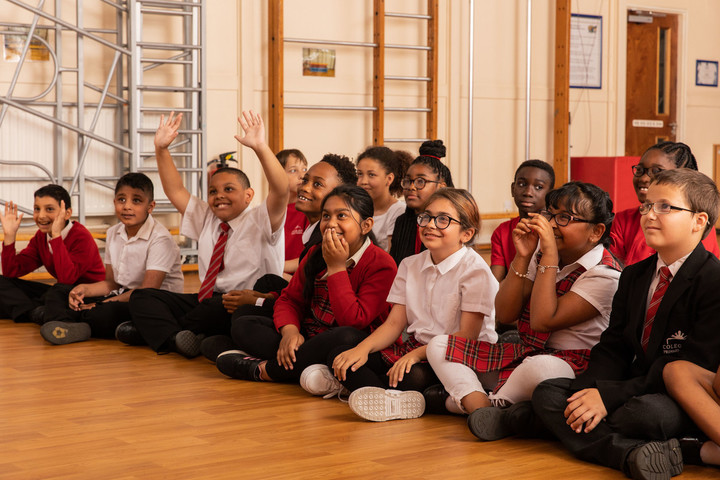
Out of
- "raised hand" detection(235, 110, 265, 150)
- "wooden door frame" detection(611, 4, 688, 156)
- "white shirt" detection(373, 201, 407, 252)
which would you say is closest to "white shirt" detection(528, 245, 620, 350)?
"raised hand" detection(235, 110, 265, 150)

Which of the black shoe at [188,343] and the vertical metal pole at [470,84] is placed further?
the vertical metal pole at [470,84]

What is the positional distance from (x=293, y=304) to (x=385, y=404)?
2.04 ft

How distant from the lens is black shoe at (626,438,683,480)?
5.48 ft

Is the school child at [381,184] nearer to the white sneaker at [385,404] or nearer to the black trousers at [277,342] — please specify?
the black trousers at [277,342]

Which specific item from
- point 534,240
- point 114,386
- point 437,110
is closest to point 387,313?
point 534,240

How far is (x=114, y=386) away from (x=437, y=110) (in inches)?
175

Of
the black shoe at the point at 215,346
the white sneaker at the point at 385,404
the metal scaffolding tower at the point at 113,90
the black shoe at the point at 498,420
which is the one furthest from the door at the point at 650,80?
the black shoe at the point at 498,420

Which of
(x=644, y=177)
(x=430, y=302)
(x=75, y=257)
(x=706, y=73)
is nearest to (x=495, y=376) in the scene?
(x=430, y=302)

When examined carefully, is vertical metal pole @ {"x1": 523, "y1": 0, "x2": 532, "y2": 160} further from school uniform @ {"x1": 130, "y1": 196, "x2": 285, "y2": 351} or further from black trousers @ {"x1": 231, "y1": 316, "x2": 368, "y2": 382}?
black trousers @ {"x1": 231, "y1": 316, "x2": 368, "y2": 382}

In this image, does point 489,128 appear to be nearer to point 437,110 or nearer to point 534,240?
point 437,110

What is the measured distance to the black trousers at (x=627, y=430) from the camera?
1.75m

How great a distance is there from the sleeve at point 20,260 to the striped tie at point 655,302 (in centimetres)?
277

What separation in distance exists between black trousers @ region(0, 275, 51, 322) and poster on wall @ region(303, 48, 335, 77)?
9.07ft

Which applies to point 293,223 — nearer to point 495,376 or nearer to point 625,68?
point 495,376
